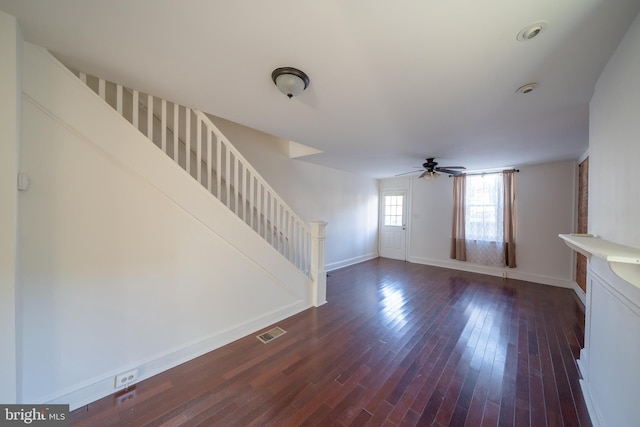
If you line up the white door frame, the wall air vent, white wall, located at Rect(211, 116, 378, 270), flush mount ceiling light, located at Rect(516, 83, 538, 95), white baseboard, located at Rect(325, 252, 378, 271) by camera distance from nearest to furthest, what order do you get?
flush mount ceiling light, located at Rect(516, 83, 538, 95) → the wall air vent → white wall, located at Rect(211, 116, 378, 270) → white baseboard, located at Rect(325, 252, 378, 271) → the white door frame

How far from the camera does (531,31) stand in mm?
1195

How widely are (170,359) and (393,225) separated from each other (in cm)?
575

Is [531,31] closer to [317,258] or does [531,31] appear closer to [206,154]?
[317,258]

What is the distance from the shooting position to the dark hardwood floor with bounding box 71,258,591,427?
1.53 meters

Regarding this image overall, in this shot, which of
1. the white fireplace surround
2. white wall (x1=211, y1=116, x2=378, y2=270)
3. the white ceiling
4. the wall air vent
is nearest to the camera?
the white fireplace surround

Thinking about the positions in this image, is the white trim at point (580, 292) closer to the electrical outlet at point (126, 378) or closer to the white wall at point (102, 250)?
the white wall at point (102, 250)

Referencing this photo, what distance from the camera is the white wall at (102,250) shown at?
1.44 meters

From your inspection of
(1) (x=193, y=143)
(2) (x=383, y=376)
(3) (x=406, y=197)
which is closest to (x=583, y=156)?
(3) (x=406, y=197)

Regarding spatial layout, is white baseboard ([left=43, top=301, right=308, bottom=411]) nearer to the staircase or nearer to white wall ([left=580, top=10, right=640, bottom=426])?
the staircase

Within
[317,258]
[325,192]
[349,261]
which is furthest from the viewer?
[349,261]

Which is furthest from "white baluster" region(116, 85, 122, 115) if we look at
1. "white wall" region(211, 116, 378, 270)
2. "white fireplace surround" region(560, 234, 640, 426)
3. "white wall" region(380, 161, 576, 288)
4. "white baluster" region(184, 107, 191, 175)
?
"white wall" region(380, 161, 576, 288)

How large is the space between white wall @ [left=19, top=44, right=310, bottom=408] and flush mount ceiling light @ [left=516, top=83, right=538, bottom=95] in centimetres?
280

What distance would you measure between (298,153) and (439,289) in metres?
3.58

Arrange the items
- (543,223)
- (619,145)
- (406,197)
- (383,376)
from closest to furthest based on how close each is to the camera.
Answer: (619,145) < (383,376) < (543,223) < (406,197)
